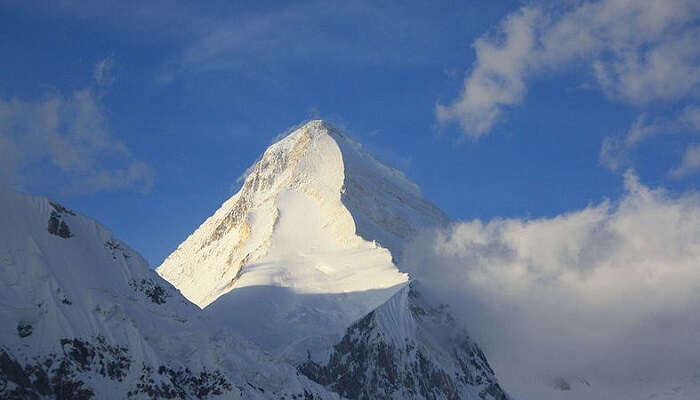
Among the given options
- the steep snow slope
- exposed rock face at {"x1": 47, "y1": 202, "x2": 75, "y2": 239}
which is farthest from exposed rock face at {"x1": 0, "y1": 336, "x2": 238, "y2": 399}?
exposed rock face at {"x1": 47, "y1": 202, "x2": 75, "y2": 239}

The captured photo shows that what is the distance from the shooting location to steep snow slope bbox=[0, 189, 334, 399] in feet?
497

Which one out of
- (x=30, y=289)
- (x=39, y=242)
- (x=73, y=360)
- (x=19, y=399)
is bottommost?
(x=19, y=399)

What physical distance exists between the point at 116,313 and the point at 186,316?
29.5 m

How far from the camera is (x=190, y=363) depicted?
17875 centimetres

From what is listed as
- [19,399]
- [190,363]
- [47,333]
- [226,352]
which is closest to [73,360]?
[47,333]

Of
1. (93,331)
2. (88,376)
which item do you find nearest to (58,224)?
(93,331)

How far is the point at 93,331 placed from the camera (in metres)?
163

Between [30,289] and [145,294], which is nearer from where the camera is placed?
[30,289]

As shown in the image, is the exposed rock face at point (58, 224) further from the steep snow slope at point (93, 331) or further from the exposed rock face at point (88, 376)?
the exposed rock face at point (88, 376)

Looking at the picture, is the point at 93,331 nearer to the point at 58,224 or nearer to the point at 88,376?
the point at 88,376

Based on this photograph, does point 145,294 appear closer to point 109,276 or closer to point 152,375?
point 109,276

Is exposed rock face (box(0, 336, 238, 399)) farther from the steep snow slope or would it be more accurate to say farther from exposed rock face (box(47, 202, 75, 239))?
exposed rock face (box(47, 202, 75, 239))

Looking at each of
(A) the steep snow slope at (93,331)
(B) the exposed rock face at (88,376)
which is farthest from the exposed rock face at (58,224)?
(B) the exposed rock face at (88,376)

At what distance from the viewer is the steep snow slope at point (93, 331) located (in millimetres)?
151625
